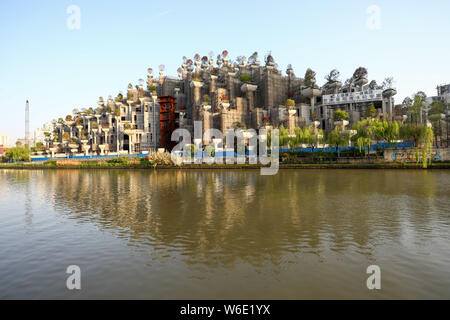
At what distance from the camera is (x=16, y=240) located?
31.4 feet

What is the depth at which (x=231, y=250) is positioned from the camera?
808 cm

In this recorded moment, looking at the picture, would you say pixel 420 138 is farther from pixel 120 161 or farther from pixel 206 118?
pixel 120 161

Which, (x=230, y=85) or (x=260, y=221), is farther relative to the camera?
(x=230, y=85)

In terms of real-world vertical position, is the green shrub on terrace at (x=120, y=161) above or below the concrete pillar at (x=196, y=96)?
below

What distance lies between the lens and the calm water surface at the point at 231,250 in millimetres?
5777

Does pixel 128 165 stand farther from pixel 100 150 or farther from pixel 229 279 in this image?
pixel 229 279

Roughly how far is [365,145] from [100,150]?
77972mm

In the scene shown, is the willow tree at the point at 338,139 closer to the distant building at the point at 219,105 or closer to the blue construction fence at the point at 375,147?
the blue construction fence at the point at 375,147

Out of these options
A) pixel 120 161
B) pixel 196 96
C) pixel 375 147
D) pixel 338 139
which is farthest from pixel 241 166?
pixel 196 96

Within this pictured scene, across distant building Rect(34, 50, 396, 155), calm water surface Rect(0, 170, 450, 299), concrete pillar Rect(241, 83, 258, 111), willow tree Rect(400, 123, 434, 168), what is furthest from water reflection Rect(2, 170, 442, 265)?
concrete pillar Rect(241, 83, 258, 111)

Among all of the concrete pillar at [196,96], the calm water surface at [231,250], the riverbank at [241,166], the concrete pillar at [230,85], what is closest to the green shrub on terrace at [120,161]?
the riverbank at [241,166]

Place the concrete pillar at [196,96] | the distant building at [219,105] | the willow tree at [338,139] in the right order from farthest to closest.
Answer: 1. the concrete pillar at [196,96]
2. the distant building at [219,105]
3. the willow tree at [338,139]

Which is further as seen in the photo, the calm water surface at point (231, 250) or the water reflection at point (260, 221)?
the water reflection at point (260, 221)
